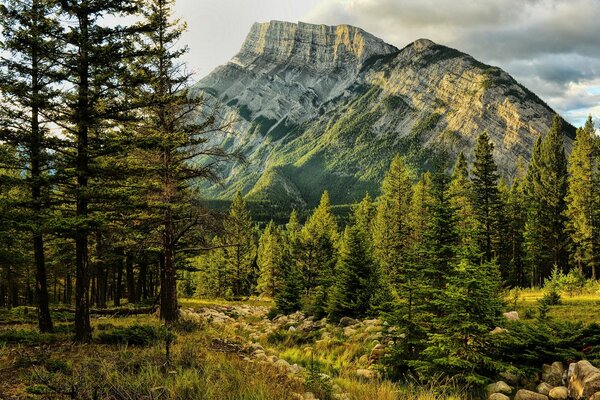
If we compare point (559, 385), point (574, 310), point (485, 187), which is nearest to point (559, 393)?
point (559, 385)

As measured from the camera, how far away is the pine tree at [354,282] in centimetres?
2083

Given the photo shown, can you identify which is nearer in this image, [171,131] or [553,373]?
[553,373]

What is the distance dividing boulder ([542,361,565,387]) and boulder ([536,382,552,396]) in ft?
0.94

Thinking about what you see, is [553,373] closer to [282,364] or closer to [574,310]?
[282,364]

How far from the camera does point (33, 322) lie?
19453mm

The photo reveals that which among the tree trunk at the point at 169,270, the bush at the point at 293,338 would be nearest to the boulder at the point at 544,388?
the bush at the point at 293,338

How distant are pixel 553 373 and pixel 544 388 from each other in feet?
2.84

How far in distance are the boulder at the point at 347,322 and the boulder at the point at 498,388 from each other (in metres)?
9.94

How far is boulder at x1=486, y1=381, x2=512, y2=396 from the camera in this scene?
9469 millimetres

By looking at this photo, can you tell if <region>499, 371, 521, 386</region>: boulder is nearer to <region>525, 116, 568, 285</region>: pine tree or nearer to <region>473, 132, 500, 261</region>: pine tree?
<region>473, 132, 500, 261</region>: pine tree

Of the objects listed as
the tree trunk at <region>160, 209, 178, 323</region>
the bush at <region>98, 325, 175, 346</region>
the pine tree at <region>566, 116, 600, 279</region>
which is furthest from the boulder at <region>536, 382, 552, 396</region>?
the pine tree at <region>566, 116, 600, 279</region>

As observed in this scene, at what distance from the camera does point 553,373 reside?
9.89 meters

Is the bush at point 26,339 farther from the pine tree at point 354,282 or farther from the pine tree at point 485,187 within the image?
the pine tree at point 485,187

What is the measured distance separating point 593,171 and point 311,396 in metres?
46.9
